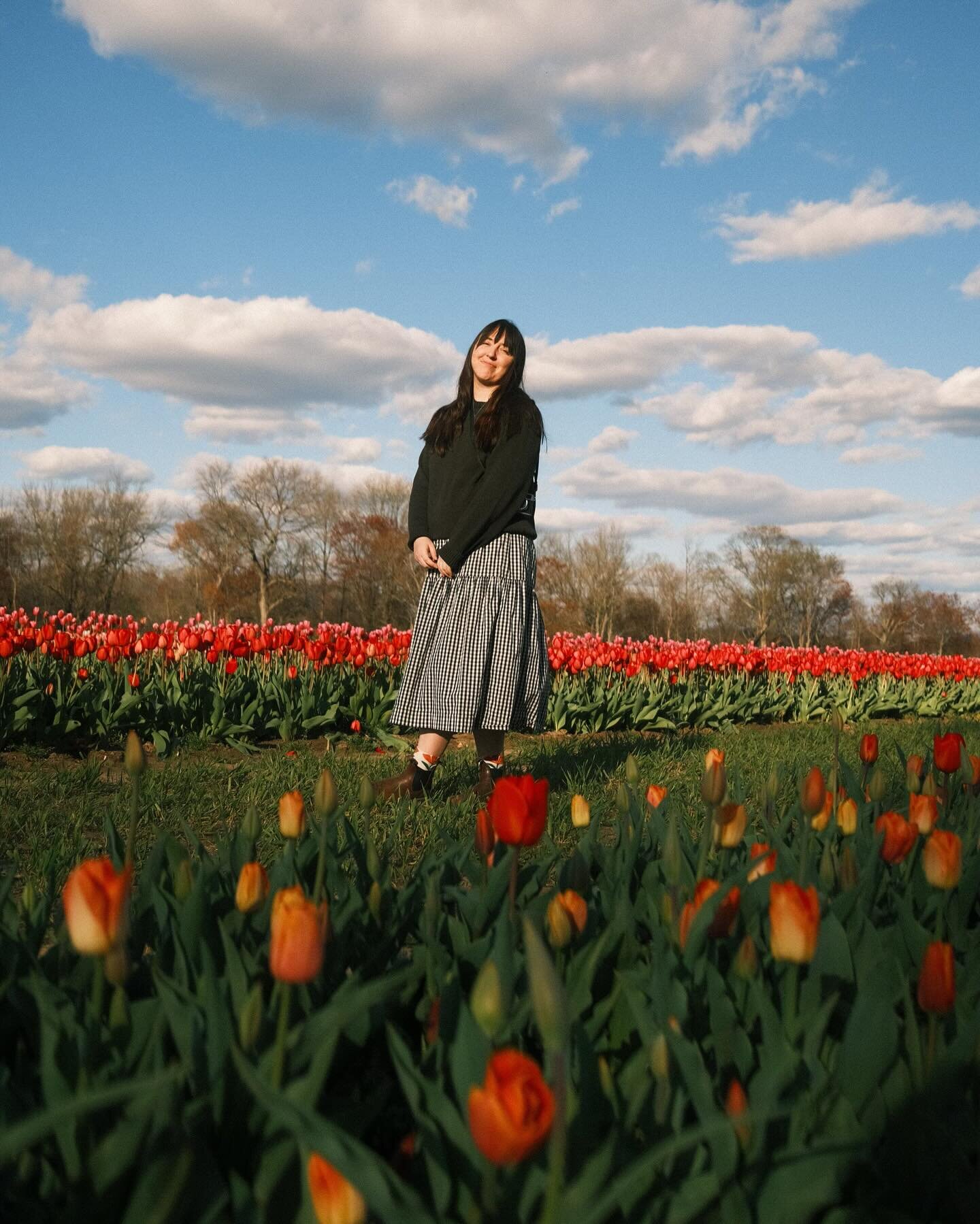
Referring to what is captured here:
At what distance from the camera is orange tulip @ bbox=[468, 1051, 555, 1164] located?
2.57ft

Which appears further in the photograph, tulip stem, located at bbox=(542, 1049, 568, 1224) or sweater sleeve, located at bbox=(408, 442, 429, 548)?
sweater sleeve, located at bbox=(408, 442, 429, 548)

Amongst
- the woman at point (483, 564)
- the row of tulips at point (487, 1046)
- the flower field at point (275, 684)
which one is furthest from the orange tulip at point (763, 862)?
the flower field at point (275, 684)

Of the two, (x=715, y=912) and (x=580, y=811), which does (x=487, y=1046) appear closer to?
(x=715, y=912)

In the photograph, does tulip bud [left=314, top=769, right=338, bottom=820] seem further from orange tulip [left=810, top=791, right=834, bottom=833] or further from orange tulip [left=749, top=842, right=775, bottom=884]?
orange tulip [left=810, top=791, right=834, bottom=833]

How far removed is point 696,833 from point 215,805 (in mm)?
1867

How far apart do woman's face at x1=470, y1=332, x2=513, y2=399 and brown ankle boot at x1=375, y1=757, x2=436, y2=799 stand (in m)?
1.66

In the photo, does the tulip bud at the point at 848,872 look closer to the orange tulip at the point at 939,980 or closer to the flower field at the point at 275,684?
the orange tulip at the point at 939,980

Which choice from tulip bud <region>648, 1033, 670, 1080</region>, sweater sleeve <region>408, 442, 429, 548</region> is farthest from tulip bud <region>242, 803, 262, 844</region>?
sweater sleeve <region>408, 442, 429, 548</region>

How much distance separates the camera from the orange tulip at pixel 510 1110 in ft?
2.57

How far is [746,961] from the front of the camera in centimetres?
133

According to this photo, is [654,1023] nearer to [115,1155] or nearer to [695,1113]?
[695,1113]

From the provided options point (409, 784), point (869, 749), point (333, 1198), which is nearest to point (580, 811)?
point (869, 749)

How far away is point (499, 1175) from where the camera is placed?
1002 millimetres

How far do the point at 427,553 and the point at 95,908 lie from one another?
3.48m
